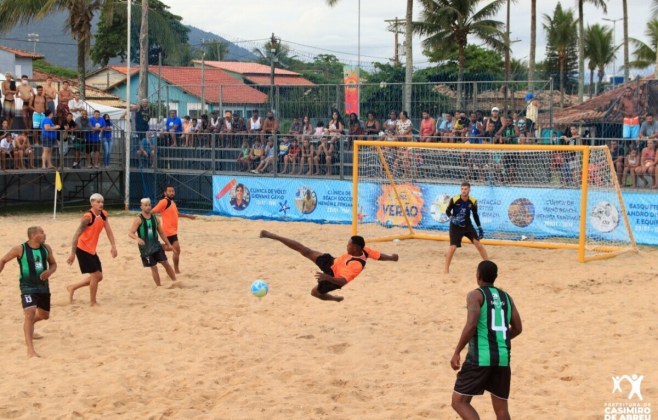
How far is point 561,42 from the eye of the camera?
55844 millimetres

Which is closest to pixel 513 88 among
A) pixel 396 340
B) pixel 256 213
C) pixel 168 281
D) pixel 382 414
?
pixel 256 213

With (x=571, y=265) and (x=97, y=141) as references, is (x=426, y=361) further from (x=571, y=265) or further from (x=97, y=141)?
(x=97, y=141)

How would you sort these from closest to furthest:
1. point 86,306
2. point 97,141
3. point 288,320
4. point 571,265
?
1. point 288,320
2. point 86,306
3. point 571,265
4. point 97,141

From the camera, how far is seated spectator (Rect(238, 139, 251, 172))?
2342cm

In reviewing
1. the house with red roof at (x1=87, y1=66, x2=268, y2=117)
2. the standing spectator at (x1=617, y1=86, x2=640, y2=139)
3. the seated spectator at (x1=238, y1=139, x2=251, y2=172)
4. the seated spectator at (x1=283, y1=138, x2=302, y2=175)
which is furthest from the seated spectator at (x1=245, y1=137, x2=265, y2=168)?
the standing spectator at (x1=617, y1=86, x2=640, y2=139)

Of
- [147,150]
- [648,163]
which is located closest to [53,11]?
[147,150]

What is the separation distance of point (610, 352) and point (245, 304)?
5.28 m

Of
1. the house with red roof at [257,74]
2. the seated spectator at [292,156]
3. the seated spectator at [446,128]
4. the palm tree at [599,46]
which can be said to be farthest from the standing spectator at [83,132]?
the palm tree at [599,46]

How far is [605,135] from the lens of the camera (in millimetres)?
22562

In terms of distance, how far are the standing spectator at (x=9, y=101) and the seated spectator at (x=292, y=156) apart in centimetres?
784

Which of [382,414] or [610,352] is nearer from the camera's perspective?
[382,414]

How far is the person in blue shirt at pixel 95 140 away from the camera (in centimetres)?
2470

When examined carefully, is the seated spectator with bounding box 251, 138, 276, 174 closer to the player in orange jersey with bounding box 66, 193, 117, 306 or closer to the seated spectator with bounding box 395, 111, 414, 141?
the seated spectator with bounding box 395, 111, 414, 141

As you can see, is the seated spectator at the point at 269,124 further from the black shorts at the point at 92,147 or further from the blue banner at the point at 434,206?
the black shorts at the point at 92,147
